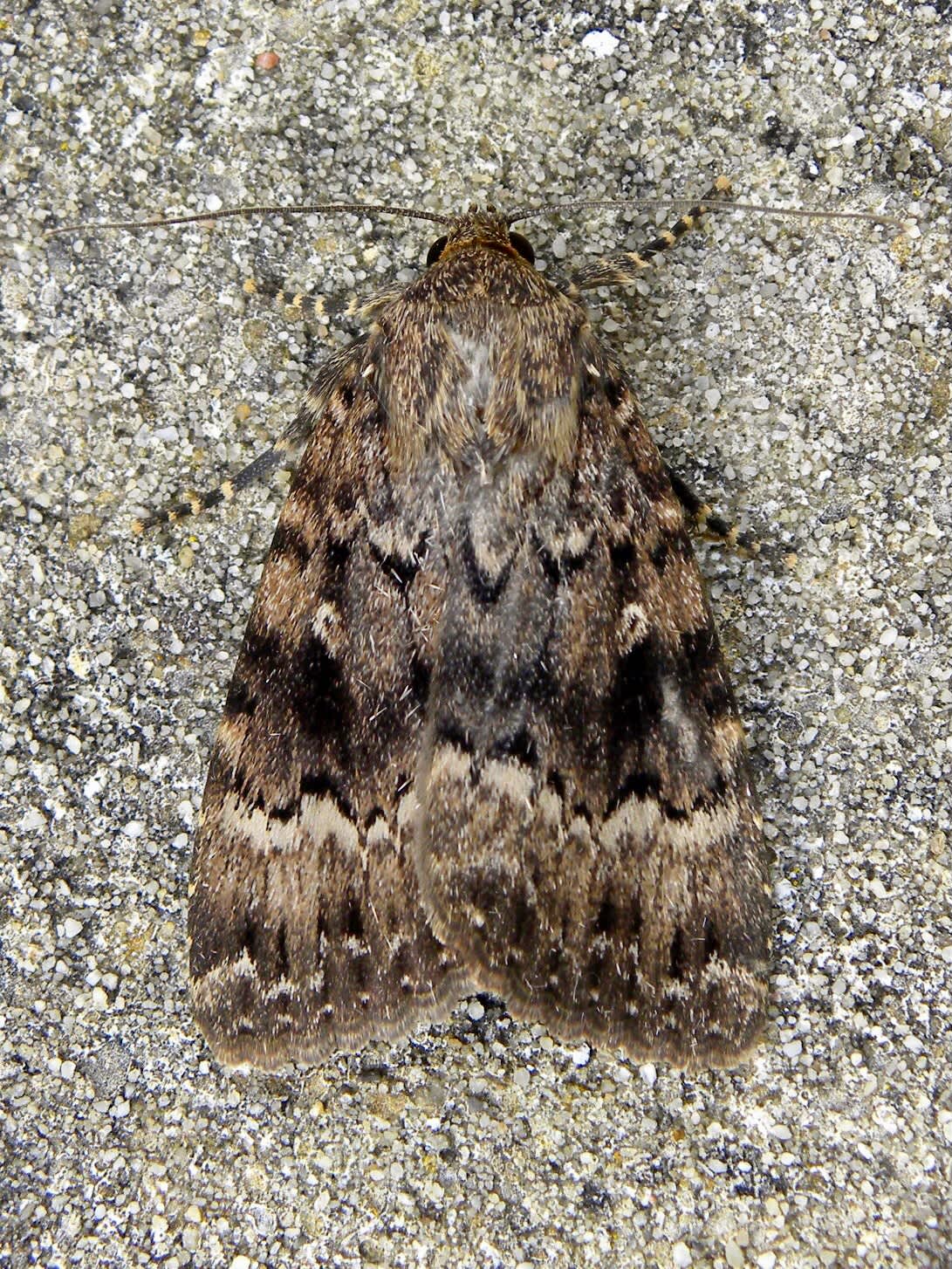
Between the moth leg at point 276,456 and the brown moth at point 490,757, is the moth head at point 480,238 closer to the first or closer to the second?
the brown moth at point 490,757

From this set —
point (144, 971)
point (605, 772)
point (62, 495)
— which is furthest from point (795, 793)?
point (62, 495)

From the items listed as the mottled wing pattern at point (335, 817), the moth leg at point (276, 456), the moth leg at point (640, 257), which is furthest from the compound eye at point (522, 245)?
the mottled wing pattern at point (335, 817)

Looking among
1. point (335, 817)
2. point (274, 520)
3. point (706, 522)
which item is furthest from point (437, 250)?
point (335, 817)

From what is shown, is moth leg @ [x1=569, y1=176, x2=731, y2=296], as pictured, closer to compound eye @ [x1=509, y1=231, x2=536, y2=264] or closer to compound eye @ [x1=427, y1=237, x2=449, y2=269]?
compound eye @ [x1=509, y1=231, x2=536, y2=264]

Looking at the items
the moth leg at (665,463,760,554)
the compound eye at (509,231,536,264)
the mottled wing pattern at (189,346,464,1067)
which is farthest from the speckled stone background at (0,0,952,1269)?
the mottled wing pattern at (189,346,464,1067)

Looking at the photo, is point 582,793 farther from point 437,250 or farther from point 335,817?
point 437,250

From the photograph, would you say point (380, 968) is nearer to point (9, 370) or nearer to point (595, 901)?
point (595, 901)
